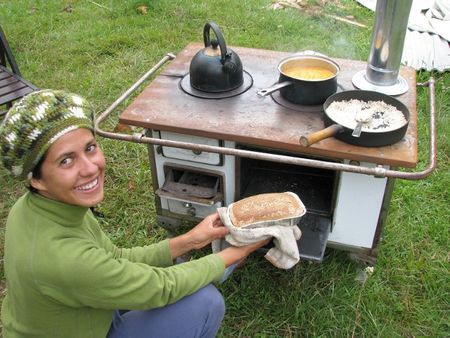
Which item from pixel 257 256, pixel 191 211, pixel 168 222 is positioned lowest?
pixel 257 256

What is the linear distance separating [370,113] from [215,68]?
0.79m

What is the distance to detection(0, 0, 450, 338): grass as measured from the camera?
2477 millimetres

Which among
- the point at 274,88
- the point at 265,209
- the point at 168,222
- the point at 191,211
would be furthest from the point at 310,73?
the point at 168,222

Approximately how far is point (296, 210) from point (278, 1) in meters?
4.69

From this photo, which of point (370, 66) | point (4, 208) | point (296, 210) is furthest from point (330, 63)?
point (4, 208)

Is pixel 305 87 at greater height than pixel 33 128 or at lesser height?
lesser

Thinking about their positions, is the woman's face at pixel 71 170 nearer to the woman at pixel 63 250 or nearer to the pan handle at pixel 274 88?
the woman at pixel 63 250

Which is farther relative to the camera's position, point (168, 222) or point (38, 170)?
point (168, 222)

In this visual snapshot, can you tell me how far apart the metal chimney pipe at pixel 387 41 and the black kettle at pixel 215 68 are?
0.70 meters

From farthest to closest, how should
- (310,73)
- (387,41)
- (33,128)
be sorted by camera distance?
(310,73) → (387,41) → (33,128)

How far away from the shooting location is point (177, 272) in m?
1.78

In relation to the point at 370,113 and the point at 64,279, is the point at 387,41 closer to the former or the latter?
the point at 370,113

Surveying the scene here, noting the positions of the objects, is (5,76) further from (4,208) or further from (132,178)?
(132,178)

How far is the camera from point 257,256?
2750mm
